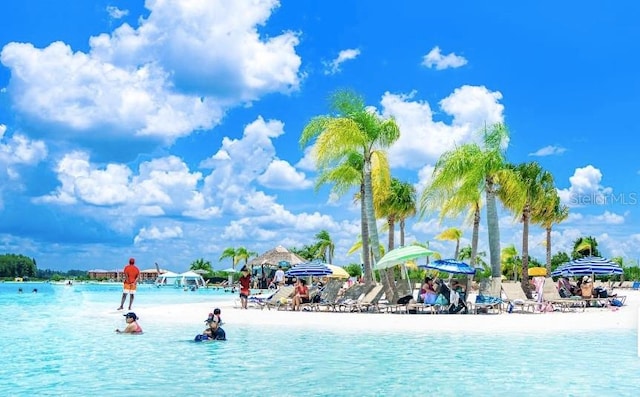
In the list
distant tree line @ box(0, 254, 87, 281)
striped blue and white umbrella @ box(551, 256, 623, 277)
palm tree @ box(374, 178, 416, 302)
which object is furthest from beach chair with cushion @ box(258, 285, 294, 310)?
distant tree line @ box(0, 254, 87, 281)

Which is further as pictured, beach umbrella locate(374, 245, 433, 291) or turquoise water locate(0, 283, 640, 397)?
beach umbrella locate(374, 245, 433, 291)

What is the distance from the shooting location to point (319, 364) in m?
12.3

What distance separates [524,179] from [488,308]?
16.3 meters

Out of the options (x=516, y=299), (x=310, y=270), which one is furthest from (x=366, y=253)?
(x=516, y=299)

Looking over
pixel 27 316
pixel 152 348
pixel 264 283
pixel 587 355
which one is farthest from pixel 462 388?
pixel 264 283

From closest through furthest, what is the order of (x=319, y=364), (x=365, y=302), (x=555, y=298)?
(x=319, y=364)
(x=365, y=302)
(x=555, y=298)

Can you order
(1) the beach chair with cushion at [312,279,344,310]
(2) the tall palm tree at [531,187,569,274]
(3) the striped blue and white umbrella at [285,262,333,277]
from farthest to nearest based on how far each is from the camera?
(2) the tall palm tree at [531,187,569,274] → (3) the striped blue and white umbrella at [285,262,333,277] → (1) the beach chair with cushion at [312,279,344,310]

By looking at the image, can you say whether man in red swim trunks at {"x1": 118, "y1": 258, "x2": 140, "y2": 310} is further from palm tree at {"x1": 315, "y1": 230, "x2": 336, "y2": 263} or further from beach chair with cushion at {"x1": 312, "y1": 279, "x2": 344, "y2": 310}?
palm tree at {"x1": 315, "y1": 230, "x2": 336, "y2": 263}

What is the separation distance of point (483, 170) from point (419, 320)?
35.5ft

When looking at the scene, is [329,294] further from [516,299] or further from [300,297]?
[516,299]

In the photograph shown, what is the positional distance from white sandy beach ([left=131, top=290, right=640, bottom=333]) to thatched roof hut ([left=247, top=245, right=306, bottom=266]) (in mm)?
32073

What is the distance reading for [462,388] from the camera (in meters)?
10.1

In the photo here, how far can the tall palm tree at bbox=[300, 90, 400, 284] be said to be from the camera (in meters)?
26.5

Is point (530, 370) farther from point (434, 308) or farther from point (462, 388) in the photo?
point (434, 308)
